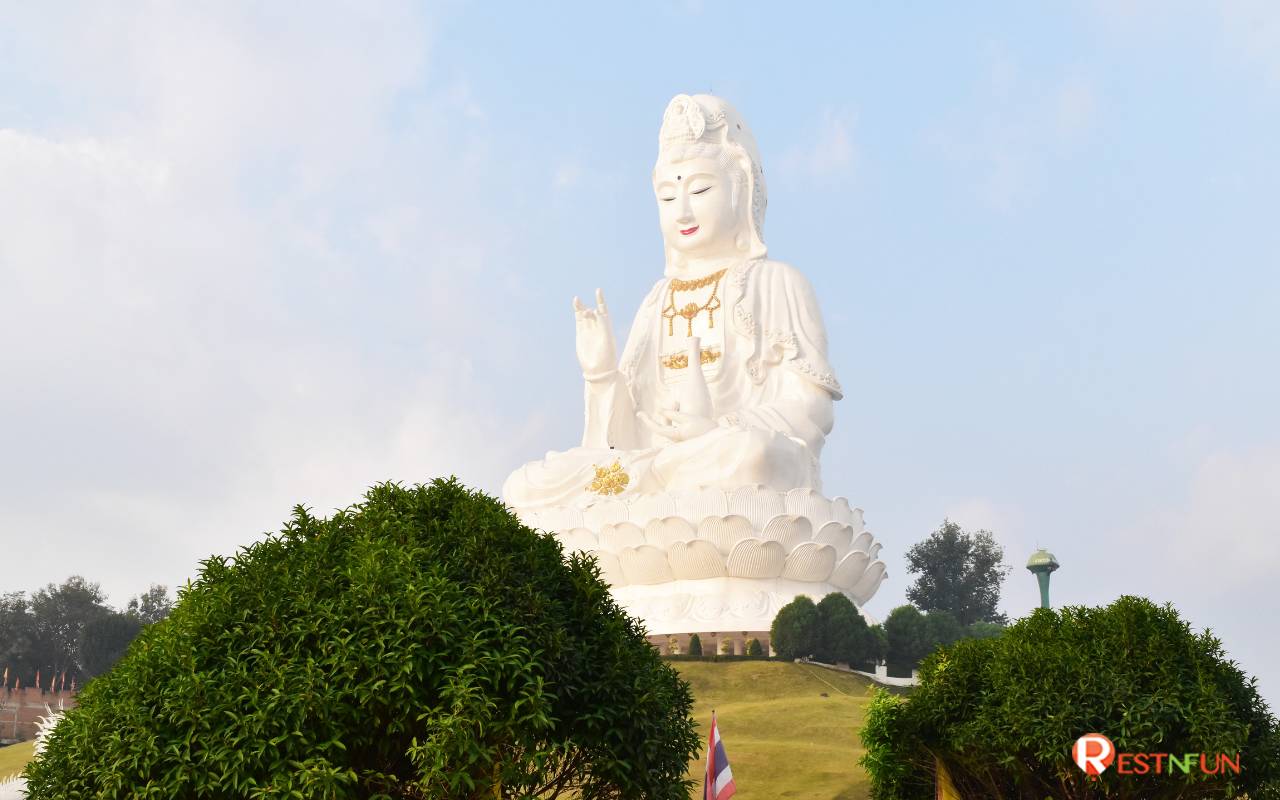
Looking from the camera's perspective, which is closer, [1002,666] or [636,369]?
[1002,666]

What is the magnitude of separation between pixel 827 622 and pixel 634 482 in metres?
3.51

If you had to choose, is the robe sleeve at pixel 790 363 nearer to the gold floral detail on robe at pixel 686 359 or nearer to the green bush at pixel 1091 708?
the gold floral detail on robe at pixel 686 359

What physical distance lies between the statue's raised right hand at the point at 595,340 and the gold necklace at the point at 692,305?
1.57m

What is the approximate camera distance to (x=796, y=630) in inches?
804

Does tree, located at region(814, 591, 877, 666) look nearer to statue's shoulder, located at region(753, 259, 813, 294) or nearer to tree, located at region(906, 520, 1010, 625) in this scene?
statue's shoulder, located at region(753, 259, 813, 294)

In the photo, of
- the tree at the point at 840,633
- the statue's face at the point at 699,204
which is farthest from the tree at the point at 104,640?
the tree at the point at 840,633

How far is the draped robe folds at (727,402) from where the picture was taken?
21938mm

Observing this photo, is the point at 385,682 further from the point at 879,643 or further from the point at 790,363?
the point at 790,363

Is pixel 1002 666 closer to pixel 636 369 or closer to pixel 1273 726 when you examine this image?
pixel 1273 726

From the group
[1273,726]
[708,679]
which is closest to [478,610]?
[1273,726]

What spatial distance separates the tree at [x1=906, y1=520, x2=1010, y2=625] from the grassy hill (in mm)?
16858

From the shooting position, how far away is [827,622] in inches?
819

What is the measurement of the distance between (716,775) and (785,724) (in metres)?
5.69

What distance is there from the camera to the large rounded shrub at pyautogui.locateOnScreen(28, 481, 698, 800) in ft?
24.6
